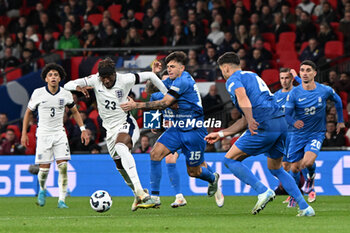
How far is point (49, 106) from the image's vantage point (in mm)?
13023

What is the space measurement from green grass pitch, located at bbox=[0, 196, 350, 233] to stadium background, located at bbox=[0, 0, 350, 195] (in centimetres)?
393

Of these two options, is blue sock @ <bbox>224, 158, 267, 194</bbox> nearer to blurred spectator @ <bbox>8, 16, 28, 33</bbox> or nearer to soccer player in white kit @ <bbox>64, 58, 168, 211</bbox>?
soccer player in white kit @ <bbox>64, 58, 168, 211</bbox>

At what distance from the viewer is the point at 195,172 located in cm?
1167

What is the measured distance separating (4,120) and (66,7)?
5.73 meters

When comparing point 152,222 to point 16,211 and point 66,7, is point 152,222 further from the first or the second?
point 66,7

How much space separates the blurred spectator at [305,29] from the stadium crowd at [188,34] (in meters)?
0.01

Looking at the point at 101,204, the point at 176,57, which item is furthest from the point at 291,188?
the point at 176,57

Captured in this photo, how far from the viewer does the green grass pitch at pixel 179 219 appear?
8.62 meters

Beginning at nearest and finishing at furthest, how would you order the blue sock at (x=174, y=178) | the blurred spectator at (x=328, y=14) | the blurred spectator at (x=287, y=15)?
the blue sock at (x=174, y=178), the blurred spectator at (x=328, y=14), the blurred spectator at (x=287, y=15)

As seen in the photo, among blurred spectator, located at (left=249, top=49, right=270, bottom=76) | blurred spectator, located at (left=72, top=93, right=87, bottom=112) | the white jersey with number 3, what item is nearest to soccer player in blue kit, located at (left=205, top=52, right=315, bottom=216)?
the white jersey with number 3

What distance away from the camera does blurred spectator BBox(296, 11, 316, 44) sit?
20.2 metres

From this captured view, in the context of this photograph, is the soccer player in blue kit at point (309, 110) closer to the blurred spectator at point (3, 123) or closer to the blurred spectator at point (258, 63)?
the blurred spectator at point (258, 63)

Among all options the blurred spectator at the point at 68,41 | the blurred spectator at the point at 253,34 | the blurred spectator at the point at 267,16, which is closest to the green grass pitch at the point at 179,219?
the blurred spectator at the point at 253,34

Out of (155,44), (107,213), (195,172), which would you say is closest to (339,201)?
(195,172)
